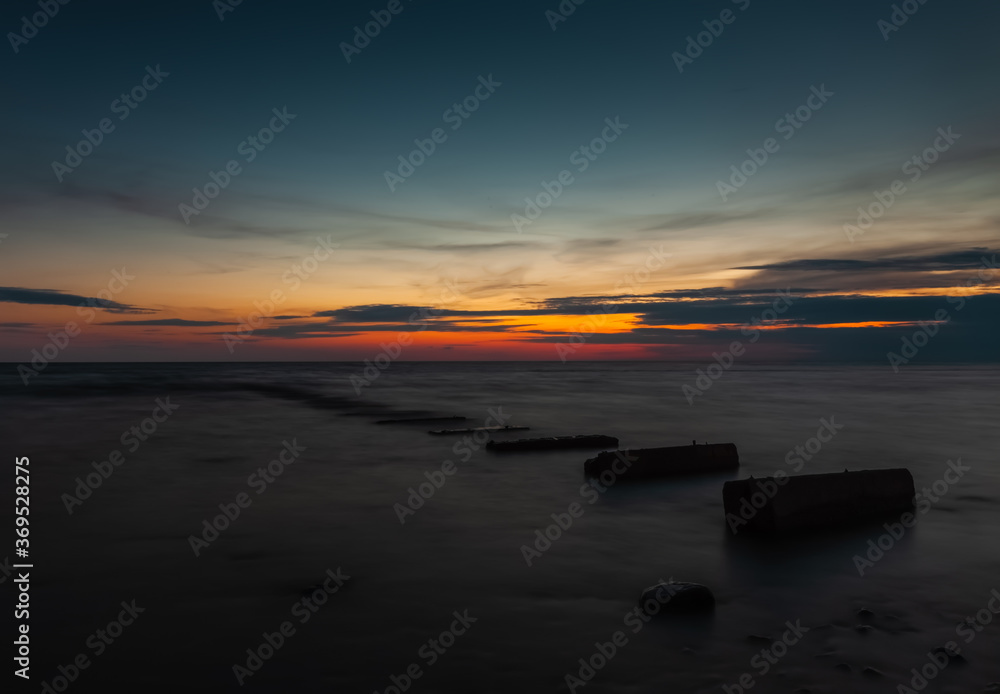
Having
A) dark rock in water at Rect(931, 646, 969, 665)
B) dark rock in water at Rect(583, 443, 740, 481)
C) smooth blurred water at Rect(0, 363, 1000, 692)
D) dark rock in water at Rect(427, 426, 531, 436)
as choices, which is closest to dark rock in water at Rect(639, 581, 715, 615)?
smooth blurred water at Rect(0, 363, 1000, 692)

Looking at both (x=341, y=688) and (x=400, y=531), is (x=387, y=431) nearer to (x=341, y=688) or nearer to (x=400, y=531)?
(x=400, y=531)

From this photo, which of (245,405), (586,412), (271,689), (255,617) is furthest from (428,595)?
(245,405)

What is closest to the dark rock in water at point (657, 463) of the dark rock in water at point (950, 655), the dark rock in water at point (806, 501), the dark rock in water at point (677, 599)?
the dark rock in water at point (806, 501)

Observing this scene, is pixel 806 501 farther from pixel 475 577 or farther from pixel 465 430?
pixel 465 430

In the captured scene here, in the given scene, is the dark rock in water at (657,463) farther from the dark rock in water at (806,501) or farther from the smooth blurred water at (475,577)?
the dark rock in water at (806,501)

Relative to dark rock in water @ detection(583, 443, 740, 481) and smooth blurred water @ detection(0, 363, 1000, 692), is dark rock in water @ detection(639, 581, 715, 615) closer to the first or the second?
smooth blurred water @ detection(0, 363, 1000, 692)

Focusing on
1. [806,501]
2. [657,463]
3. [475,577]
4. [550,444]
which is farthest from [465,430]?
[475,577]
